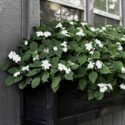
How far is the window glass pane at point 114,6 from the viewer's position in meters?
5.46

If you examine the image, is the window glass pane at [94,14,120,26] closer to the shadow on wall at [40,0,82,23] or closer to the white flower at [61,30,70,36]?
the shadow on wall at [40,0,82,23]

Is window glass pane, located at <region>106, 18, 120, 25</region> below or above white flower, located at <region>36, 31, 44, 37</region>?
above

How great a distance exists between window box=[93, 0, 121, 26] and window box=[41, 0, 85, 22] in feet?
1.30

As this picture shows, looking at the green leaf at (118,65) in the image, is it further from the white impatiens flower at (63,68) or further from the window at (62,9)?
the window at (62,9)

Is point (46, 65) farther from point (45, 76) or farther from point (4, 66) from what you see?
point (4, 66)

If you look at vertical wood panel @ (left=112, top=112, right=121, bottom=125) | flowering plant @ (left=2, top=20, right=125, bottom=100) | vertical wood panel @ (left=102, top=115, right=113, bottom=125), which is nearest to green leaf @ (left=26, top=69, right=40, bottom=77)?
flowering plant @ (left=2, top=20, right=125, bottom=100)

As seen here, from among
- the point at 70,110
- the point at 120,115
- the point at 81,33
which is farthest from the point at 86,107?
the point at 120,115

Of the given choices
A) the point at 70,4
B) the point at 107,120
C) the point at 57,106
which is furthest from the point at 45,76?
the point at 107,120

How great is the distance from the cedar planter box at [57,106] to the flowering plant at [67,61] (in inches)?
6.2

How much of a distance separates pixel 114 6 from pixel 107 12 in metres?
0.31

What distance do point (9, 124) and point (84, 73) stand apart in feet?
2.94

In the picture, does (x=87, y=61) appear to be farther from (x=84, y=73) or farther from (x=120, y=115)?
(x=120, y=115)

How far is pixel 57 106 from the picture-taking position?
3.08 m

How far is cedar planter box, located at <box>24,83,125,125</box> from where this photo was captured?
3.05 meters
